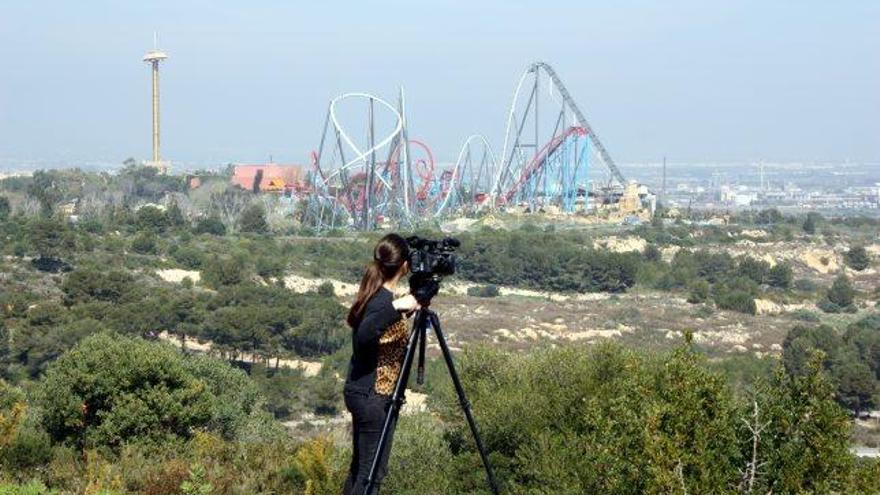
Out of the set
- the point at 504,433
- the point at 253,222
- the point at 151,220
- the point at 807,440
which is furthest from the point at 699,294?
the point at 807,440

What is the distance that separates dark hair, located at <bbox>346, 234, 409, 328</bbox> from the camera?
4.34 meters

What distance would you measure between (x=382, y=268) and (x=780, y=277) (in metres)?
41.1

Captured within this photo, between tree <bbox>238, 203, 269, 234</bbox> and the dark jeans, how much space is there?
46026 millimetres

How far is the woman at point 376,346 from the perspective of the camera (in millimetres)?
4293

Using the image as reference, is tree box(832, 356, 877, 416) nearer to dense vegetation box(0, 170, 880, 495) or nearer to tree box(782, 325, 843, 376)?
dense vegetation box(0, 170, 880, 495)

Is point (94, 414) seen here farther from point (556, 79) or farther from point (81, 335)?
point (556, 79)

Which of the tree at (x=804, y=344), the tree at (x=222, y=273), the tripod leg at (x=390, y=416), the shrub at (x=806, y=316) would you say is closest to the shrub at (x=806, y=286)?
the shrub at (x=806, y=316)

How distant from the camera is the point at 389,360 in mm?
4414

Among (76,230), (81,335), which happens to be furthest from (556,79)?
(81,335)

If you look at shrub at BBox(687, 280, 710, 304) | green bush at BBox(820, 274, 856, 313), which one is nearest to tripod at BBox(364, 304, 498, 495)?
shrub at BBox(687, 280, 710, 304)

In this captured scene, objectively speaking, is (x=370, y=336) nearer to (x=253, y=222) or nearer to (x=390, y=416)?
(x=390, y=416)

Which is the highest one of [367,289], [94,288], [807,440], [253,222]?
[367,289]

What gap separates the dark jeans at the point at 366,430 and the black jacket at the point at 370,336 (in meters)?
0.04

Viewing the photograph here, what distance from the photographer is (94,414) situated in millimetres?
12797
